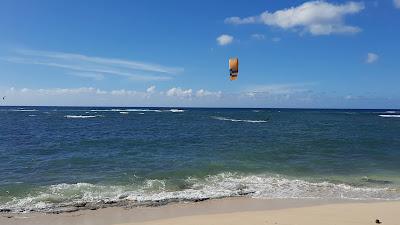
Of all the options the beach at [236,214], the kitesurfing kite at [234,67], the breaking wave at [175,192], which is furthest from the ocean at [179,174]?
the kitesurfing kite at [234,67]

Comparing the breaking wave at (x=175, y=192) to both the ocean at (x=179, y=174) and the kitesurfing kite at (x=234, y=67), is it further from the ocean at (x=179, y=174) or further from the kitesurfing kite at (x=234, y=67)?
the kitesurfing kite at (x=234, y=67)

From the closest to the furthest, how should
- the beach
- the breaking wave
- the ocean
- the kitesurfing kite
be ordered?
the beach
the breaking wave
the ocean
the kitesurfing kite

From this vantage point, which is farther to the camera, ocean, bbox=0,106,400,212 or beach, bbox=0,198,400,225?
A: ocean, bbox=0,106,400,212

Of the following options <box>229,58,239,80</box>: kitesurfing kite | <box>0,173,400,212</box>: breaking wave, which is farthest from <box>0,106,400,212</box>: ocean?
<box>229,58,239,80</box>: kitesurfing kite

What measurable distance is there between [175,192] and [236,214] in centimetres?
382

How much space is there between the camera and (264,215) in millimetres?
11609

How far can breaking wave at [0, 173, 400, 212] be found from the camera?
13453mm

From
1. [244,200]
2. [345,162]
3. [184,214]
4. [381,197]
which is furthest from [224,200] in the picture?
[345,162]

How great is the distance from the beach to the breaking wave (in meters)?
0.72

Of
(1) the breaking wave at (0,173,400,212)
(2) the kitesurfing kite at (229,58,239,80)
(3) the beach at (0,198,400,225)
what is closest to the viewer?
(3) the beach at (0,198,400,225)

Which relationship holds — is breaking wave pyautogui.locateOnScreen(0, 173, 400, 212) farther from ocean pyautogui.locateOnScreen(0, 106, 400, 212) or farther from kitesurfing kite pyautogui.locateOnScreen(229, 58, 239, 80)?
kitesurfing kite pyautogui.locateOnScreen(229, 58, 239, 80)

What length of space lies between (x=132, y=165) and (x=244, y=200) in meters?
8.77

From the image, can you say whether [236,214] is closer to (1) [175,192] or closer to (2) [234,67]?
(1) [175,192]

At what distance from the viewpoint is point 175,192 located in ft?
49.9
